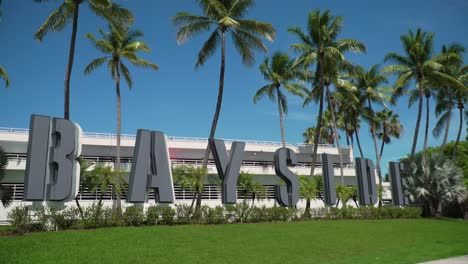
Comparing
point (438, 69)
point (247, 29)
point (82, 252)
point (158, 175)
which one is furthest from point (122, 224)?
point (438, 69)

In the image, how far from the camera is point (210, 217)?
24828 mm

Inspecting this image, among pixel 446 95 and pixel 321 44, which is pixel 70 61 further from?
pixel 446 95

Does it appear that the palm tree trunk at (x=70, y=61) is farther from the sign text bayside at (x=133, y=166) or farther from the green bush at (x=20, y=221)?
A: the green bush at (x=20, y=221)

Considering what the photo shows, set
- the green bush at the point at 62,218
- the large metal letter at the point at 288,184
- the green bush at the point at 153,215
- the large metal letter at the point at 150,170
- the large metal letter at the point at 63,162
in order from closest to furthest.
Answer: the green bush at the point at 62,218 → the large metal letter at the point at 63,162 → the large metal letter at the point at 150,170 → the green bush at the point at 153,215 → the large metal letter at the point at 288,184

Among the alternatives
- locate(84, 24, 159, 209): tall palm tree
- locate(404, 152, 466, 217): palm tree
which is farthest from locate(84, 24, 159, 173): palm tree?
locate(404, 152, 466, 217): palm tree

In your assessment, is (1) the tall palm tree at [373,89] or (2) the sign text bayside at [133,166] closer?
(2) the sign text bayside at [133,166]

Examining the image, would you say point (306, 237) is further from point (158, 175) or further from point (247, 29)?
point (247, 29)

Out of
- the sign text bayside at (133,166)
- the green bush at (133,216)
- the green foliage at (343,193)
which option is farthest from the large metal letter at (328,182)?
the green bush at (133,216)

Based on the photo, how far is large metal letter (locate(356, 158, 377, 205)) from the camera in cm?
3478

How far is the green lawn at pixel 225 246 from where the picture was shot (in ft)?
48.4

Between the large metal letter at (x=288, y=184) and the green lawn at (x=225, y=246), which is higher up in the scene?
the large metal letter at (x=288, y=184)

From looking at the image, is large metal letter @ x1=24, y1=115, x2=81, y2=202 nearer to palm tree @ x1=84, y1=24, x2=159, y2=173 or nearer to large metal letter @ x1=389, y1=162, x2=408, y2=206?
palm tree @ x1=84, y1=24, x2=159, y2=173

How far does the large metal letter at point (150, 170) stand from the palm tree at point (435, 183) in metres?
26.3

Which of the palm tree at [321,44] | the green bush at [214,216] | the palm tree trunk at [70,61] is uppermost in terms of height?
the palm tree at [321,44]
